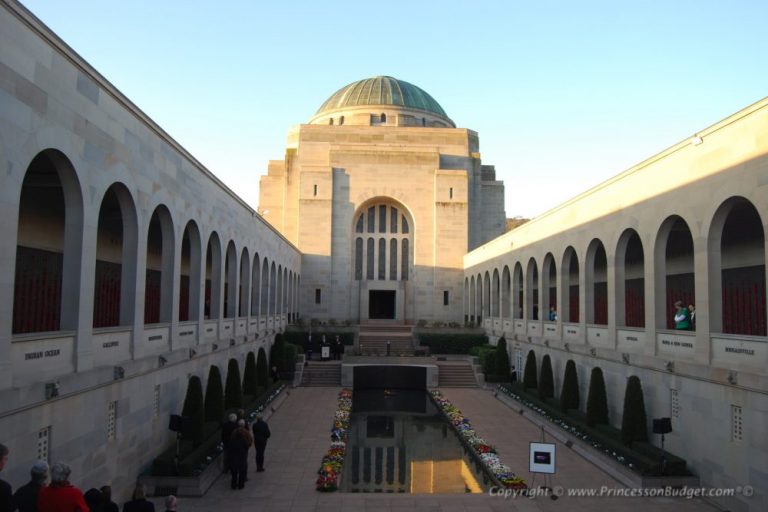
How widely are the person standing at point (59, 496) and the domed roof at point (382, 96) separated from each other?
51813 mm

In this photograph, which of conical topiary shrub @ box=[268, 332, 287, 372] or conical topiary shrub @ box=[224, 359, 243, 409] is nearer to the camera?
conical topiary shrub @ box=[224, 359, 243, 409]

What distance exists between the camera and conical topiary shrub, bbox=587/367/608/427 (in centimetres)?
1828

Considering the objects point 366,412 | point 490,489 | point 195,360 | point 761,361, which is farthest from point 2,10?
point 366,412

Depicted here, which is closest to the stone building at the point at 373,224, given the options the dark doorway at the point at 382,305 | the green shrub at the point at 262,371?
the dark doorway at the point at 382,305

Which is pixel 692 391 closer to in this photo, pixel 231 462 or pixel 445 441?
pixel 445 441

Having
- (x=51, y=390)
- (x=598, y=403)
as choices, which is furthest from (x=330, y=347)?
(x=51, y=390)

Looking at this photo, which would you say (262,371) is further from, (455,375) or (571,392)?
(571,392)

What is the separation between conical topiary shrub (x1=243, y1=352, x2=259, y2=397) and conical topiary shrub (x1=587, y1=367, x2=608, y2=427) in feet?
38.5

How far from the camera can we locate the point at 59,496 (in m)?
6.67

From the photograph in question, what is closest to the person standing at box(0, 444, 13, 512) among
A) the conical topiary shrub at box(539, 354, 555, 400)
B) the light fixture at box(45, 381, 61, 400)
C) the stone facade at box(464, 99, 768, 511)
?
the light fixture at box(45, 381, 61, 400)

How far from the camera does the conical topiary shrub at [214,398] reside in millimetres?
17812

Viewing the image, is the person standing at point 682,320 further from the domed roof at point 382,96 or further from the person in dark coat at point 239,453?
the domed roof at point 382,96

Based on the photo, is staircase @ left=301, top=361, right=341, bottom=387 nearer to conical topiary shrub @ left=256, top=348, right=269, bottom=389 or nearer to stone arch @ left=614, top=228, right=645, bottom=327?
conical topiary shrub @ left=256, top=348, right=269, bottom=389

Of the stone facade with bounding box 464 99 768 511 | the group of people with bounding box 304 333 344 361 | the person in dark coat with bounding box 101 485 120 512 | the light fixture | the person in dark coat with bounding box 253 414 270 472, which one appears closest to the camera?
the person in dark coat with bounding box 101 485 120 512
